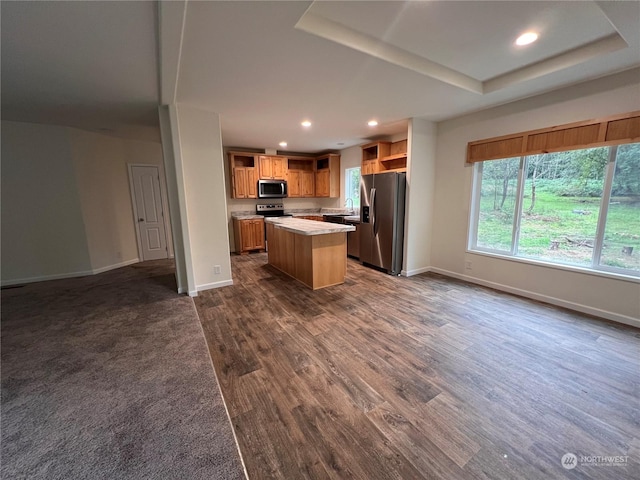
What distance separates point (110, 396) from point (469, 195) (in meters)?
4.86

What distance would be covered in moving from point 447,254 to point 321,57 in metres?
3.69

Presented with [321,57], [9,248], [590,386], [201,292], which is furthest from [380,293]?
[9,248]

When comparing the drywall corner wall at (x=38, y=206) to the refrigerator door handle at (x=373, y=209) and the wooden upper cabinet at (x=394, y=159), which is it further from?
the wooden upper cabinet at (x=394, y=159)

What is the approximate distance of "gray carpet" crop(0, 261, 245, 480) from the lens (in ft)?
4.49

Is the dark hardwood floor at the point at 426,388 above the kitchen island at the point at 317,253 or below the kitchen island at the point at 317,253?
below

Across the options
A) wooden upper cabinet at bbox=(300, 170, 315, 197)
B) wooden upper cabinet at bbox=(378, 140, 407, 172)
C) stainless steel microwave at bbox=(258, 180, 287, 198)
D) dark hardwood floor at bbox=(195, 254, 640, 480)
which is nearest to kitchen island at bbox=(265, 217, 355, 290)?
dark hardwood floor at bbox=(195, 254, 640, 480)

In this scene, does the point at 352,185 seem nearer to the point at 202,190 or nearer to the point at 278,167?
the point at 278,167

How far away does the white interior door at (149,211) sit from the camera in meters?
5.55

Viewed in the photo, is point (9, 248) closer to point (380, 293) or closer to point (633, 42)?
point (380, 293)

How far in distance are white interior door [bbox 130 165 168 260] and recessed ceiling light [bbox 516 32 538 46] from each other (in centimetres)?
650

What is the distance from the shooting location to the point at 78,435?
5.00 ft

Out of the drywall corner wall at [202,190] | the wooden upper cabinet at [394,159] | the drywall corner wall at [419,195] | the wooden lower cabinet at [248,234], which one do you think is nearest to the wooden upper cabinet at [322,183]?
the wooden lower cabinet at [248,234]

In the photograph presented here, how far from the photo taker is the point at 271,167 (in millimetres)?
6613

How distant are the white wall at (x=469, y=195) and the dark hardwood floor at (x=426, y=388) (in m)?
0.27
